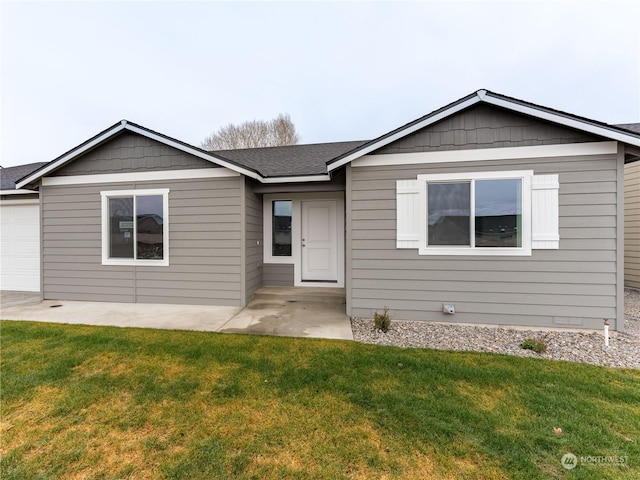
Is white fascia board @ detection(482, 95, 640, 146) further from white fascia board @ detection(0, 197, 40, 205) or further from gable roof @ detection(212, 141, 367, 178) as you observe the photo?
white fascia board @ detection(0, 197, 40, 205)

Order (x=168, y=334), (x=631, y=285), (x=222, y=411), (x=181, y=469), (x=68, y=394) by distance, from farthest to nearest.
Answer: (x=631, y=285)
(x=168, y=334)
(x=68, y=394)
(x=222, y=411)
(x=181, y=469)

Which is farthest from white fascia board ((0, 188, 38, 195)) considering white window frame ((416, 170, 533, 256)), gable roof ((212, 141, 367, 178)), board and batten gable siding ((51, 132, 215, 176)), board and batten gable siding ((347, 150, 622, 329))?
white window frame ((416, 170, 533, 256))

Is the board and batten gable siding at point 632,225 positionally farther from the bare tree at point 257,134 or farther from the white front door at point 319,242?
the bare tree at point 257,134

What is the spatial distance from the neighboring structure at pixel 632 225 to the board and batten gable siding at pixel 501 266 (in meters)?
4.98

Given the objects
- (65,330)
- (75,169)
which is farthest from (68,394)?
(75,169)

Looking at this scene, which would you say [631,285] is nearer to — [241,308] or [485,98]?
[485,98]

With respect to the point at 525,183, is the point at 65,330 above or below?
below

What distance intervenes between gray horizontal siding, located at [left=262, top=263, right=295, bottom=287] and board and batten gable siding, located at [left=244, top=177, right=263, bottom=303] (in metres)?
0.24

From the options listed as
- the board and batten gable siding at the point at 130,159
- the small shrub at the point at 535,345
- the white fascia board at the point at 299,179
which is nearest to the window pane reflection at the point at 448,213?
the small shrub at the point at 535,345

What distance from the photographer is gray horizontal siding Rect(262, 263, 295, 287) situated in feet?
23.4

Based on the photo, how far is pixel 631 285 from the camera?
7.59 m

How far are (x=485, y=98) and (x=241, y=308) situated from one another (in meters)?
5.72

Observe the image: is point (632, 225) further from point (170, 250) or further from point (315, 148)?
point (170, 250)

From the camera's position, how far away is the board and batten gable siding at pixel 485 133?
436cm
